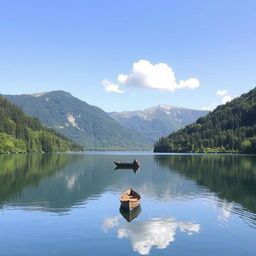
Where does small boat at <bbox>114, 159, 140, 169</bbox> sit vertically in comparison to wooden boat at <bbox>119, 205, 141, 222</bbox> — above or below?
above

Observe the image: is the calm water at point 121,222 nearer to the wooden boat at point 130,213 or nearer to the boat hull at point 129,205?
the wooden boat at point 130,213

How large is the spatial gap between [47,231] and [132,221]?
11695 mm

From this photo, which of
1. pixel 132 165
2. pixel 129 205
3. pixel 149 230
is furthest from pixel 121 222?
pixel 132 165

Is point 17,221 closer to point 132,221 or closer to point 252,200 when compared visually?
point 132,221

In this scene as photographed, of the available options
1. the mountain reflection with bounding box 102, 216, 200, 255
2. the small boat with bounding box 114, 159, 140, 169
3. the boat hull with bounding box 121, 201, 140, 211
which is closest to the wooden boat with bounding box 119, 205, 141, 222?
the boat hull with bounding box 121, 201, 140, 211

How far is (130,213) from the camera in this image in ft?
186

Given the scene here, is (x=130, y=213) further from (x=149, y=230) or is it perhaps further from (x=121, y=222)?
(x=149, y=230)

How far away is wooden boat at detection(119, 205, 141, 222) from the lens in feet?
174

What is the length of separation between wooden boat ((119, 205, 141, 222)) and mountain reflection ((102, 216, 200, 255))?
1.50m

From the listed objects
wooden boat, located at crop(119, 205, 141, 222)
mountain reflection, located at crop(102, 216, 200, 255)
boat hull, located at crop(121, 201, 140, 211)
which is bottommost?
mountain reflection, located at crop(102, 216, 200, 255)

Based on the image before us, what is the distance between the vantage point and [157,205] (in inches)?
2584

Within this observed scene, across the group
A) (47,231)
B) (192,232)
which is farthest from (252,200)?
(47,231)

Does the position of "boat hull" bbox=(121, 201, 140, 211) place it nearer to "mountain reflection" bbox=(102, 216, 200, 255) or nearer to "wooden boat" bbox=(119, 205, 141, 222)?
"wooden boat" bbox=(119, 205, 141, 222)

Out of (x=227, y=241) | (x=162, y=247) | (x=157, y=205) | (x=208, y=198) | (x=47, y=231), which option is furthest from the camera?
(x=208, y=198)
